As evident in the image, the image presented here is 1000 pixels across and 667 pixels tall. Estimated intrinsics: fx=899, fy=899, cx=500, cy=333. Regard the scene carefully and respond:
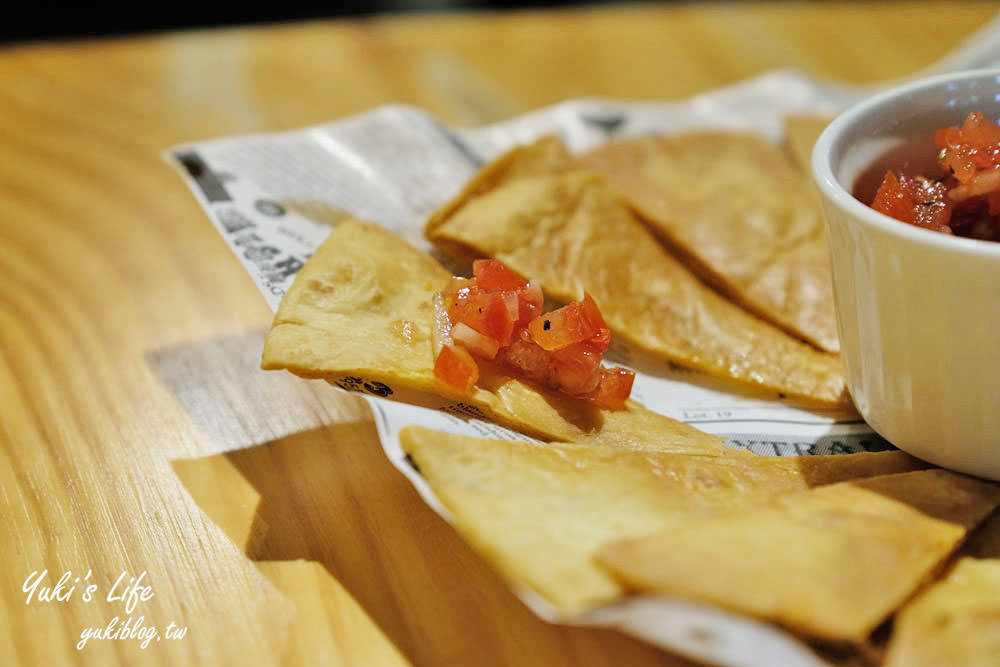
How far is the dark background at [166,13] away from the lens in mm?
4211

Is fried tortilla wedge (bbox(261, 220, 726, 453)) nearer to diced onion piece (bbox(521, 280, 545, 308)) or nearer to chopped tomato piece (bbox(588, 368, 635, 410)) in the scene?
chopped tomato piece (bbox(588, 368, 635, 410))

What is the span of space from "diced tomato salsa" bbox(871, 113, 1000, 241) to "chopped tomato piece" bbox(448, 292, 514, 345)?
530 mm

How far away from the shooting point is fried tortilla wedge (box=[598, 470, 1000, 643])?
84cm

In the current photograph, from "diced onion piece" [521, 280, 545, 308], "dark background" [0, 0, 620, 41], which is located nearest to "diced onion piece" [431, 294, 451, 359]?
"diced onion piece" [521, 280, 545, 308]

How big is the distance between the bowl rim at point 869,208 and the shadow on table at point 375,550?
22.8 inches

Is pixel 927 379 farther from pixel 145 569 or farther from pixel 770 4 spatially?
pixel 770 4

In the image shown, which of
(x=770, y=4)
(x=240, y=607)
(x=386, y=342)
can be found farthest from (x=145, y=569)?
(x=770, y=4)

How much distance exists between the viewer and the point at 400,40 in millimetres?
3062

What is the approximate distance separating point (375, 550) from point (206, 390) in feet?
1.67

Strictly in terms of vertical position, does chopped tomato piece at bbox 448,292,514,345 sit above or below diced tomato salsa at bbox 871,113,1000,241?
below

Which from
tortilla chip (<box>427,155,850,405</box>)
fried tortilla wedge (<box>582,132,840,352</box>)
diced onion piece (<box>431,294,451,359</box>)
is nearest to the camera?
diced onion piece (<box>431,294,451,359</box>)

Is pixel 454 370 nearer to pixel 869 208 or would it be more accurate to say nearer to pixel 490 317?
pixel 490 317

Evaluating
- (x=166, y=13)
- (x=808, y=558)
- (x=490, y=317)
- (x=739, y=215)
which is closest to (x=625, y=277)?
(x=739, y=215)

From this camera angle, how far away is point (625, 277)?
170cm
